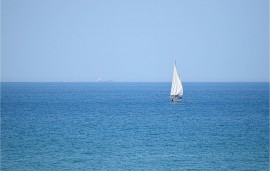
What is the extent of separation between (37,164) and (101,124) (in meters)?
25.7

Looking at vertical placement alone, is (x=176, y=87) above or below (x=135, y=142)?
above

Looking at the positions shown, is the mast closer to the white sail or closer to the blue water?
the white sail

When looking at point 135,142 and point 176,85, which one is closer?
point 135,142

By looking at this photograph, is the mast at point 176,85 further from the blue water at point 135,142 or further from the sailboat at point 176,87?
the blue water at point 135,142

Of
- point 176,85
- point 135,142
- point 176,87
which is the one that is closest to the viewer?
point 135,142

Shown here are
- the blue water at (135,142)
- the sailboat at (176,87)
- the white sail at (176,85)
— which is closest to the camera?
the blue water at (135,142)

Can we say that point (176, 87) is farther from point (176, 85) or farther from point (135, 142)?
point (135, 142)

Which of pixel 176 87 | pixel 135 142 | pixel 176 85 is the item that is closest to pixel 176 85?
pixel 176 85

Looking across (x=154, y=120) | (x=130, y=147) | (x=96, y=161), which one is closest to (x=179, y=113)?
(x=154, y=120)

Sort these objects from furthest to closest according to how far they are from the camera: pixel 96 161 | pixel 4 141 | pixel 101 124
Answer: pixel 101 124, pixel 4 141, pixel 96 161

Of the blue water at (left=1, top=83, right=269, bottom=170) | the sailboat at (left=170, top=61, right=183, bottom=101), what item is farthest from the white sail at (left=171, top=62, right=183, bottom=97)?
the blue water at (left=1, top=83, right=269, bottom=170)

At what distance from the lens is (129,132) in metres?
54.2

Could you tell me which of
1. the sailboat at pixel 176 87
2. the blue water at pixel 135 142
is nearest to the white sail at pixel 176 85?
the sailboat at pixel 176 87

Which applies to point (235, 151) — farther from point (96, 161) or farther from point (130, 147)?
point (96, 161)
